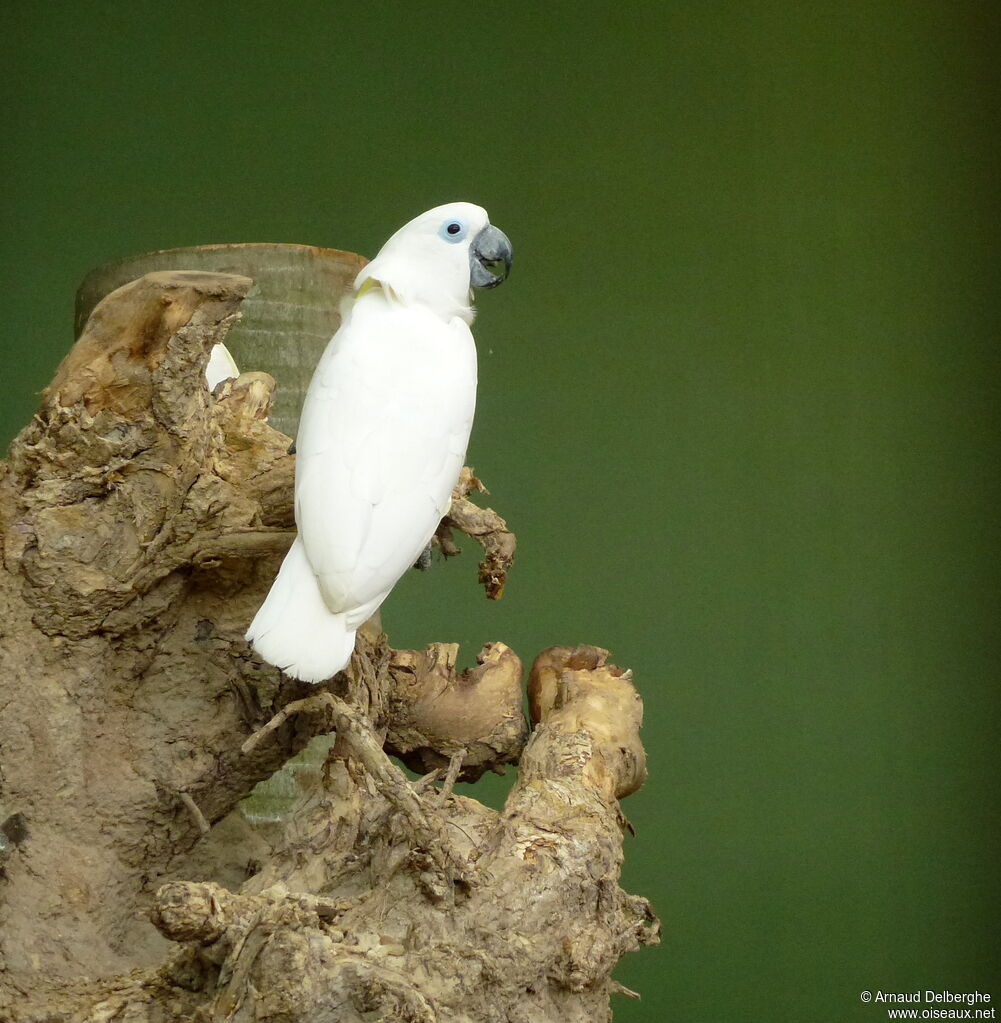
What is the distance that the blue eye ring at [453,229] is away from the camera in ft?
3.94

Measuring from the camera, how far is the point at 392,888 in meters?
0.97

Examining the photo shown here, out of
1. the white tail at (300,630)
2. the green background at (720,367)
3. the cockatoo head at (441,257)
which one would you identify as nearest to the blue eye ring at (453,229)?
the cockatoo head at (441,257)

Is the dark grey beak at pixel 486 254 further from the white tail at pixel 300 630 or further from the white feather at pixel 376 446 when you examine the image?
→ the white tail at pixel 300 630

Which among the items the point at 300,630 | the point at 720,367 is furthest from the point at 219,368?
the point at 720,367

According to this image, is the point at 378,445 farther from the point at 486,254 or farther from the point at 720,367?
the point at 720,367

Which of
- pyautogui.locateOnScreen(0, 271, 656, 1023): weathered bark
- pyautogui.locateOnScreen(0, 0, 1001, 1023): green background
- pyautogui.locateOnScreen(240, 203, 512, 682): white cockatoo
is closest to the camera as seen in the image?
pyautogui.locateOnScreen(0, 271, 656, 1023): weathered bark

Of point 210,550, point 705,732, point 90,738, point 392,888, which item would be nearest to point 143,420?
point 210,550

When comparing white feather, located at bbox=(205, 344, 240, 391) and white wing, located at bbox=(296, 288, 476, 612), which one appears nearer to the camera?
white wing, located at bbox=(296, 288, 476, 612)

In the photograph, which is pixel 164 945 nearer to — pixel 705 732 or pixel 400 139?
pixel 705 732

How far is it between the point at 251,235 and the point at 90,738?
3.59 feet

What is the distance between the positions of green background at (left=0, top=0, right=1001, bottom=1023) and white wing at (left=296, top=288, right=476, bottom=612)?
2.81 ft

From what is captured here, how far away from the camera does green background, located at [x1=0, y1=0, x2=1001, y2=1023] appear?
1.98m

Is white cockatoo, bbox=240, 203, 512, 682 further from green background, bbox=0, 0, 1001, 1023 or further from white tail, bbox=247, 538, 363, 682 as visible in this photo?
green background, bbox=0, 0, 1001, 1023

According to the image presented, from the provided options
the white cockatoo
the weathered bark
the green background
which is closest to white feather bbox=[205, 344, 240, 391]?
the weathered bark
